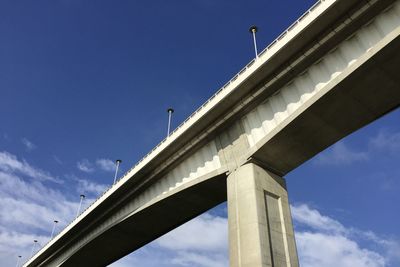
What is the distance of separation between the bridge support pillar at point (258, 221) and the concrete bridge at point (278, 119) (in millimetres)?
54

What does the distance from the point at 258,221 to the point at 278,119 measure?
17.9 ft

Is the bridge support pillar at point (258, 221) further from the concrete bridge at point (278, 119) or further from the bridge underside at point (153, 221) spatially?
the bridge underside at point (153, 221)

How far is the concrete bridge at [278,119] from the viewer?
53.4ft

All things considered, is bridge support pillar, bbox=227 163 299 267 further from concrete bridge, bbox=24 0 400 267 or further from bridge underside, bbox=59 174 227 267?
bridge underside, bbox=59 174 227 267

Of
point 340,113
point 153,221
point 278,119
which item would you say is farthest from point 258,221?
point 153,221

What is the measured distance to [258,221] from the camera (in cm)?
1808

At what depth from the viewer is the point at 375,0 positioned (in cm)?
1548

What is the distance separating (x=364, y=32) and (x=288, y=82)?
14.3ft

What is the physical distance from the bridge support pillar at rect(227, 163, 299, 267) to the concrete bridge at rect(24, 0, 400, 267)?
0.18 ft

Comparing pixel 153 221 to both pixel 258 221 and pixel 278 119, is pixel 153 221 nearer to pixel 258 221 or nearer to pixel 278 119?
pixel 258 221

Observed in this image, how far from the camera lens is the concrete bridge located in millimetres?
16281

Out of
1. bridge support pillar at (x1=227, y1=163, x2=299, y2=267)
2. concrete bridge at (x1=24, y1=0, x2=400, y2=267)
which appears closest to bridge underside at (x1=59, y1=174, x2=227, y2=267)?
concrete bridge at (x1=24, y1=0, x2=400, y2=267)

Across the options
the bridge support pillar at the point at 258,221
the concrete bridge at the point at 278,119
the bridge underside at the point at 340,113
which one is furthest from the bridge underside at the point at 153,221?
the bridge underside at the point at 340,113

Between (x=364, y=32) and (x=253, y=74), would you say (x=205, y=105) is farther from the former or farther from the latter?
(x=364, y=32)
